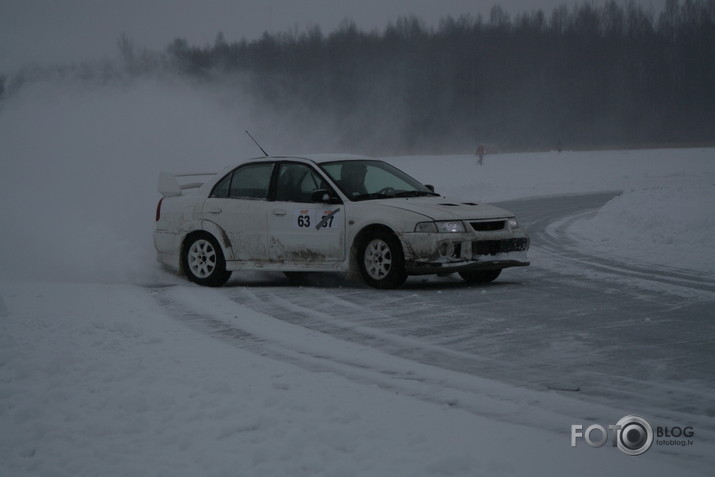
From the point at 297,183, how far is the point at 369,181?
0.83 m

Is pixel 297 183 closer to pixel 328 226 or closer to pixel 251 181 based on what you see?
pixel 251 181

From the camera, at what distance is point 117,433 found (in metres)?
4.73

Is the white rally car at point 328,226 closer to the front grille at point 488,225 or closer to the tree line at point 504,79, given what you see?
the front grille at point 488,225

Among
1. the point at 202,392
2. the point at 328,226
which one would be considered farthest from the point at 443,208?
the point at 202,392

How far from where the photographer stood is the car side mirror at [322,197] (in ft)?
33.6

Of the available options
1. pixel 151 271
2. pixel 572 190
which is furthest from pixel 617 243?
pixel 572 190

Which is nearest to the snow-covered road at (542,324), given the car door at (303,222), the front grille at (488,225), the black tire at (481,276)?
the black tire at (481,276)

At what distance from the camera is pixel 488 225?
33.3 ft

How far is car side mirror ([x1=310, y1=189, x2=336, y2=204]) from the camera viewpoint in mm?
10242

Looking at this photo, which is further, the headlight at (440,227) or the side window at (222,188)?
the side window at (222,188)

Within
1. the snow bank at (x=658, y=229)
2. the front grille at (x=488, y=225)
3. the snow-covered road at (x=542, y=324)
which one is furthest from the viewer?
the snow bank at (x=658, y=229)

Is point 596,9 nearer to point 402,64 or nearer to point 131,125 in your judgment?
point 402,64

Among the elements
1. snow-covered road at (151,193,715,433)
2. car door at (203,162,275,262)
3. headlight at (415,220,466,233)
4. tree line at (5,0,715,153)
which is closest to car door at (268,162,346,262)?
car door at (203,162,275,262)

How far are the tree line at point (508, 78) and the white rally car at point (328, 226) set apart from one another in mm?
87122
